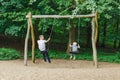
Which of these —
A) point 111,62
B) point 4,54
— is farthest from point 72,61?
point 4,54

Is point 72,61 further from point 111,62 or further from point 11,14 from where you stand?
point 11,14

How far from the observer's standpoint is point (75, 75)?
16.1 m

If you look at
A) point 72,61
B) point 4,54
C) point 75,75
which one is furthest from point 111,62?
point 75,75

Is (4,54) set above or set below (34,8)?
below

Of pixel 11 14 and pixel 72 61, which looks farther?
pixel 11 14

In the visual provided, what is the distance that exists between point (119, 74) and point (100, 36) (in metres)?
20.2

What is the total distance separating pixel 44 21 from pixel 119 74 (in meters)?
9.49

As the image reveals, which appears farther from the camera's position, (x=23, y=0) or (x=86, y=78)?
(x=23, y=0)

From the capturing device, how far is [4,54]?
22.8 metres

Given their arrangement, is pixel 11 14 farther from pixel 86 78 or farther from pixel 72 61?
pixel 86 78

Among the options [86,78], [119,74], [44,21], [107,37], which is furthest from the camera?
[107,37]

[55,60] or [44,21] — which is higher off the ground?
[44,21]

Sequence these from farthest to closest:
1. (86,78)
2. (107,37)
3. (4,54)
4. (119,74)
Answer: (107,37), (4,54), (119,74), (86,78)

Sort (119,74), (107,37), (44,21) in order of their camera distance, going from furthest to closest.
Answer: (107,37), (44,21), (119,74)
